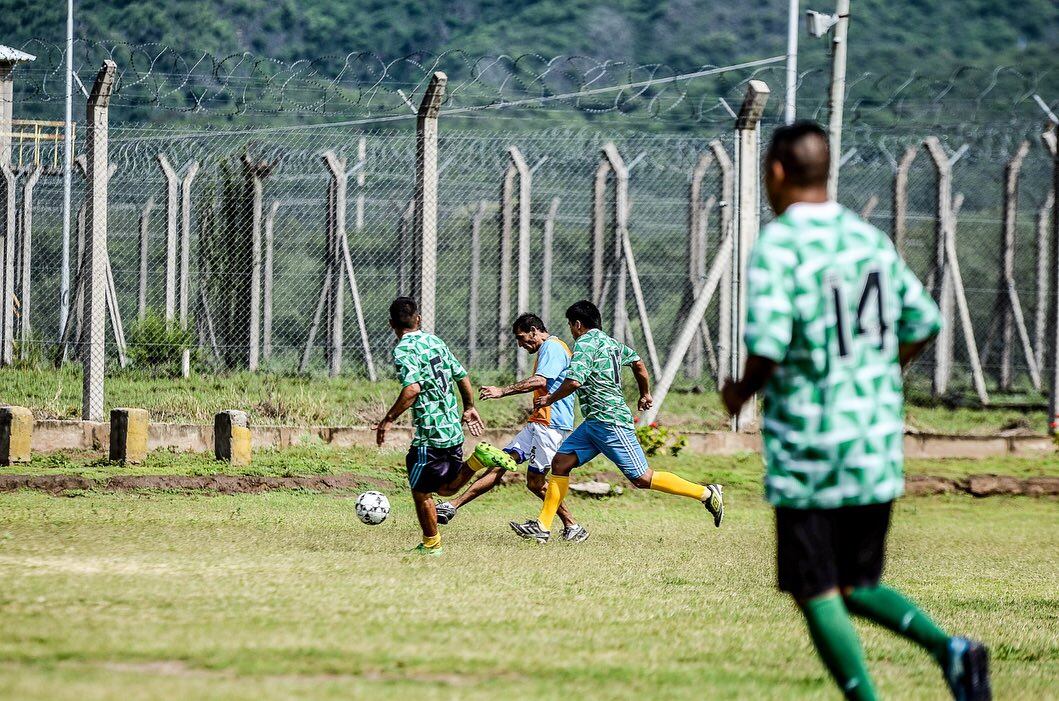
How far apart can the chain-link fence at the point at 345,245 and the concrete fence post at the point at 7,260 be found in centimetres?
6

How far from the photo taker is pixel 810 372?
4.33 meters

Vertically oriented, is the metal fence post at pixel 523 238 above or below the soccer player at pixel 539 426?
above

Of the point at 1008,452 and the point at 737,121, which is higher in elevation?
the point at 737,121

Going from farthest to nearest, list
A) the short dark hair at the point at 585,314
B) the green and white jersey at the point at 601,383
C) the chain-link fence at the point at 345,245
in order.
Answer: the chain-link fence at the point at 345,245 → the short dark hair at the point at 585,314 → the green and white jersey at the point at 601,383

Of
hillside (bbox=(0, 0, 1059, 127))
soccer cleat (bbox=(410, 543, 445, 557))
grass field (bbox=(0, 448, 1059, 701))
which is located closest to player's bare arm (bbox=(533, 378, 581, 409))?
grass field (bbox=(0, 448, 1059, 701))

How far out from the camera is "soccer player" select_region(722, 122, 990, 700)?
4309 millimetres

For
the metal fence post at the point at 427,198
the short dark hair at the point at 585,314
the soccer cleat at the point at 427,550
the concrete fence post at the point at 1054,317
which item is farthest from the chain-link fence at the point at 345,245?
the soccer cleat at the point at 427,550

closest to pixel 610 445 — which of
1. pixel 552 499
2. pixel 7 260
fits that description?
pixel 552 499

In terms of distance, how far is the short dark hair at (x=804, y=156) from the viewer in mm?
4434

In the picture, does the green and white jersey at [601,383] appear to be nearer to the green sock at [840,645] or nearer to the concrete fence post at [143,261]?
the green sock at [840,645]

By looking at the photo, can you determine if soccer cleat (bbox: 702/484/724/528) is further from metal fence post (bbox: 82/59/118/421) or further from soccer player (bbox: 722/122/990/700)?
soccer player (bbox: 722/122/990/700)

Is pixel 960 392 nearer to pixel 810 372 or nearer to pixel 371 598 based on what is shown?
pixel 371 598

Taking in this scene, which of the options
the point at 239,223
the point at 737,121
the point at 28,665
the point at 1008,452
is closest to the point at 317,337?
the point at 239,223

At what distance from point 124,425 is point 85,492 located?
1331mm
